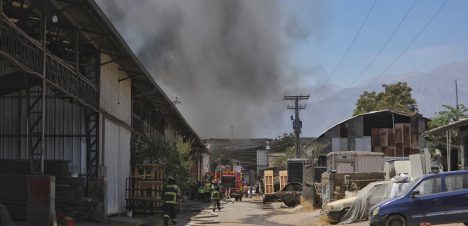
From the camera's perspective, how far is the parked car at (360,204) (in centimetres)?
2086

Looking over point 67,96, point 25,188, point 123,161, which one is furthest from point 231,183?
point 25,188

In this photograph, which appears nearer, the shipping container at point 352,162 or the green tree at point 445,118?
the shipping container at point 352,162

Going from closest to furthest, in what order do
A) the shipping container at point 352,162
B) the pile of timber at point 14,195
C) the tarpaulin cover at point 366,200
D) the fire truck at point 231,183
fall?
the pile of timber at point 14,195
the tarpaulin cover at point 366,200
the shipping container at point 352,162
the fire truck at point 231,183

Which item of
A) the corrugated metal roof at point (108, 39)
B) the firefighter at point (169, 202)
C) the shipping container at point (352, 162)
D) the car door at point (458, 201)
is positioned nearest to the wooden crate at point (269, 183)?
the shipping container at point (352, 162)

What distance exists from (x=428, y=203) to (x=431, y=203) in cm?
7

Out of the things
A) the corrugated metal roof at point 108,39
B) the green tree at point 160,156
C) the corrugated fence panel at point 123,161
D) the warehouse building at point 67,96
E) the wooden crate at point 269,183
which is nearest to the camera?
the warehouse building at point 67,96

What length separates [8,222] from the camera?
817 cm

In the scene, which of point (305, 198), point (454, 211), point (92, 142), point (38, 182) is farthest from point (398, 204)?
point (305, 198)

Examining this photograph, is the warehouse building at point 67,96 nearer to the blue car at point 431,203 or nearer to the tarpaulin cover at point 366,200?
the tarpaulin cover at point 366,200

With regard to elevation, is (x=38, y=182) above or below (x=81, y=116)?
below

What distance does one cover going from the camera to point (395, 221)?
1562 cm

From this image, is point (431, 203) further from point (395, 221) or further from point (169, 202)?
point (169, 202)

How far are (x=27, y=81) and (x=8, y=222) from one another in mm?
10543

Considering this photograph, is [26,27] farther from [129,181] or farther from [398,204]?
[398,204]
